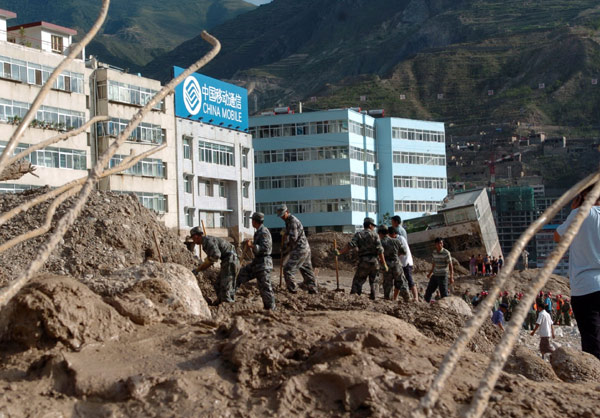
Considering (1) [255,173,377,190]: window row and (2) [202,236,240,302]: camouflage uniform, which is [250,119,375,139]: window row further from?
(2) [202,236,240,302]: camouflage uniform

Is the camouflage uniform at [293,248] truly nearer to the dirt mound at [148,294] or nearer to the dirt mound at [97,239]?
the dirt mound at [97,239]

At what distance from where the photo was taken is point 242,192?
54.2 m

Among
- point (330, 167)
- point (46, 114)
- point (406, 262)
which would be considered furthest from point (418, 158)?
point (406, 262)

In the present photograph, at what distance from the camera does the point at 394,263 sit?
15.5m

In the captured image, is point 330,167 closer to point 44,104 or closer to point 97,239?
point 44,104

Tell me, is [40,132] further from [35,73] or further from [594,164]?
[594,164]

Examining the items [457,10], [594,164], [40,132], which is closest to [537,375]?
[40,132]

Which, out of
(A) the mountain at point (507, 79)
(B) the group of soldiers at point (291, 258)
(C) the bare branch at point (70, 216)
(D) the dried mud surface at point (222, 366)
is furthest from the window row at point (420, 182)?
(C) the bare branch at point (70, 216)

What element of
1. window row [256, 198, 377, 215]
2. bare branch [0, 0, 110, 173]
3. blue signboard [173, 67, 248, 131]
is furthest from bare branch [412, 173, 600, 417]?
window row [256, 198, 377, 215]

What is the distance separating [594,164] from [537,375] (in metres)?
123

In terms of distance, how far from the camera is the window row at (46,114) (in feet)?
123

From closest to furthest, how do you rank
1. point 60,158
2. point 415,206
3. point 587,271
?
point 587,271, point 60,158, point 415,206

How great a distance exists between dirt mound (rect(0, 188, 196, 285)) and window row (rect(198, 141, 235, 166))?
96.8 feet

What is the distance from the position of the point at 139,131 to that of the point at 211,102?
754 centimetres
